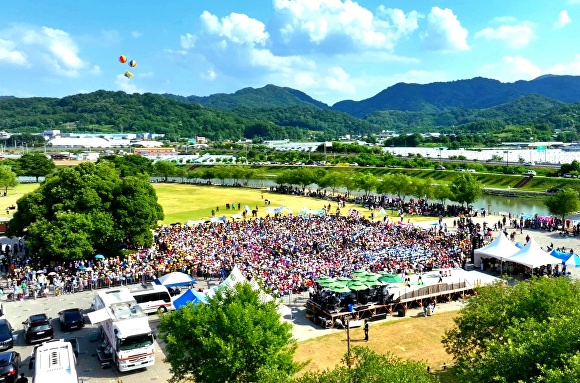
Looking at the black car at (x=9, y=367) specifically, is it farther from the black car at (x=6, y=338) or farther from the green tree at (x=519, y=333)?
the green tree at (x=519, y=333)

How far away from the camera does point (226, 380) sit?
38.2 feet

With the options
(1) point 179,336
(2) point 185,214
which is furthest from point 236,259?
(2) point 185,214

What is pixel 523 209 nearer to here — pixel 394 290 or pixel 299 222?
pixel 299 222

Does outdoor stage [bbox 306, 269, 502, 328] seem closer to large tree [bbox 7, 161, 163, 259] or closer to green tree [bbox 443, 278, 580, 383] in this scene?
green tree [bbox 443, 278, 580, 383]

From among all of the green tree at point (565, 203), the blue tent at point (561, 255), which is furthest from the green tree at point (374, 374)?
the green tree at point (565, 203)

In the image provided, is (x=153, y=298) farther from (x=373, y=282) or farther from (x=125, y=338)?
(x=373, y=282)

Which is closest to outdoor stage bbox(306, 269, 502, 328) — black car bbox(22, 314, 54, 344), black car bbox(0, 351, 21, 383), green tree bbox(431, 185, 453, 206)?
black car bbox(22, 314, 54, 344)

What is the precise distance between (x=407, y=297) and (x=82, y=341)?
1396 cm

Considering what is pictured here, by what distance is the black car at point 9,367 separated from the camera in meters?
14.4

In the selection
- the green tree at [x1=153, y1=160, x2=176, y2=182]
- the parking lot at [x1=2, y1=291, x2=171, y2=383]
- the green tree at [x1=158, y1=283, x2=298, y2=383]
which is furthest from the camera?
the green tree at [x1=153, y1=160, x2=176, y2=182]

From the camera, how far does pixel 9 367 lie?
14594mm

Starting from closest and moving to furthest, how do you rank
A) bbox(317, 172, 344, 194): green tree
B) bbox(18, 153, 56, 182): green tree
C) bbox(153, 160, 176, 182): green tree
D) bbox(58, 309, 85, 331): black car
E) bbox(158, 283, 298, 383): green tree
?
bbox(158, 283, 298, 383): green tree → bbox(58, 309, 85, 331): black car → bbox(317, 172, 344, 194): green tree → bbox(18, 153, 56, 182): green tree → bbox(153, 160, 176, 182): green tree

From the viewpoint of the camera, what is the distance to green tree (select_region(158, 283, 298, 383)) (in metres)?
11.6

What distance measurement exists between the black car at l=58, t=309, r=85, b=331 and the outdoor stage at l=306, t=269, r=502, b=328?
9831 millimetres
